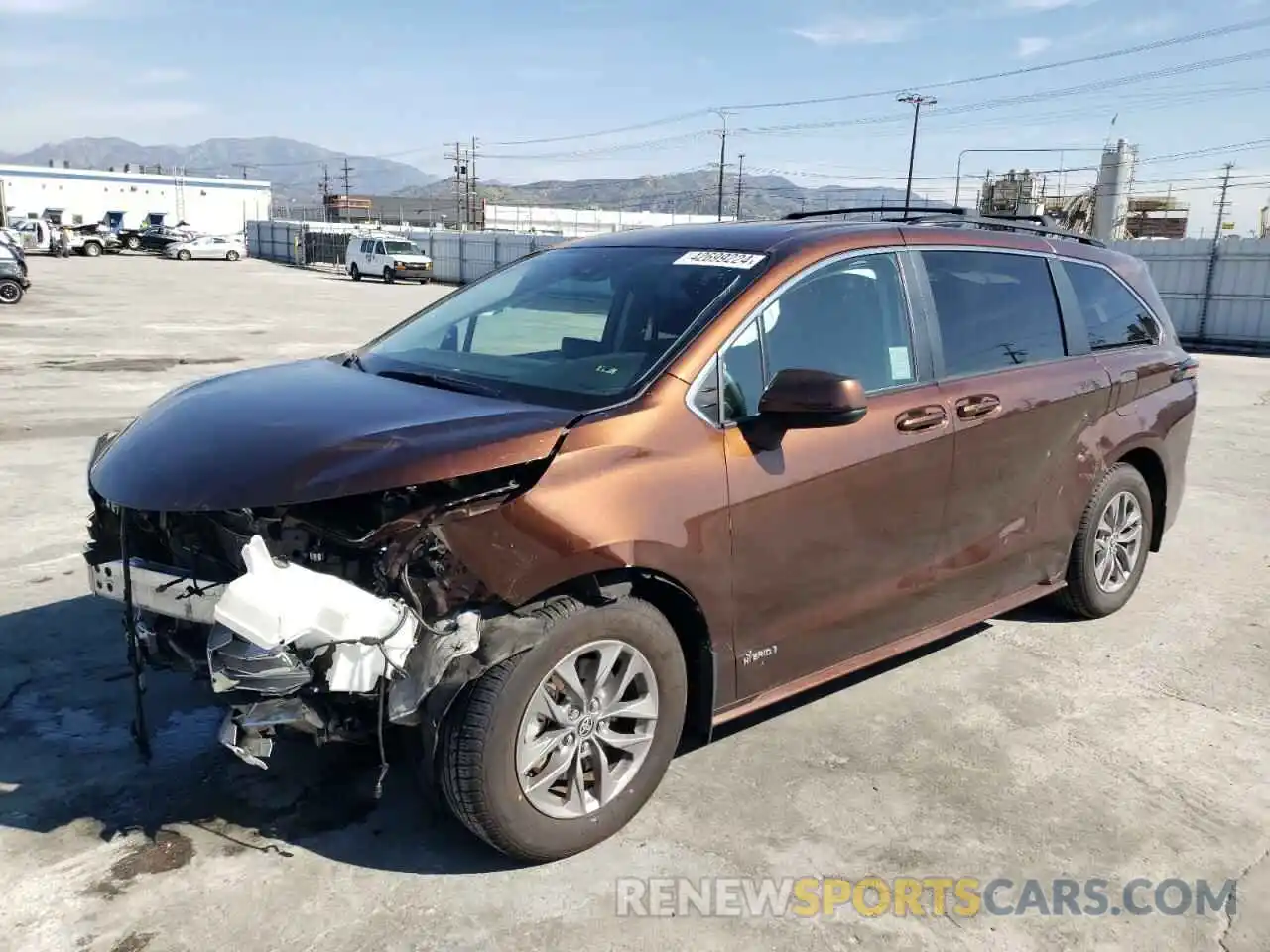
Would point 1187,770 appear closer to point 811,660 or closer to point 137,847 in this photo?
point 811,660

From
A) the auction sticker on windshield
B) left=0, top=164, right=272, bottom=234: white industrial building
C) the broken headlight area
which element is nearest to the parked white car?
left=0, top=164, right=272, bottom=234: white industrial building

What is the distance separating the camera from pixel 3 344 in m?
16.1

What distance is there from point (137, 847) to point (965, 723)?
9.86 feet

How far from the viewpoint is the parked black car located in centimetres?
2247

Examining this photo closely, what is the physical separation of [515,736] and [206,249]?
56.9 meters

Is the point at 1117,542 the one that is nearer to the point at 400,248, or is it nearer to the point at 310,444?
the point at 310,444

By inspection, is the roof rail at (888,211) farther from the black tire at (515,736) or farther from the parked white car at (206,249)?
the parked white car at (206,249)

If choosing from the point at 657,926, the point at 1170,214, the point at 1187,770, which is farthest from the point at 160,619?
the point at 1170,214

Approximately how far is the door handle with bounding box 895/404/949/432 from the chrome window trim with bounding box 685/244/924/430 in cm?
10

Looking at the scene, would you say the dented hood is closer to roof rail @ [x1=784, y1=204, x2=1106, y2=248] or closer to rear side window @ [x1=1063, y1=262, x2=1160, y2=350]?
roof rail @ [x1=784, y1=204, x2=1106, y2=248]

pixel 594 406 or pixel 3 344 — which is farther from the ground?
pixel 594 406

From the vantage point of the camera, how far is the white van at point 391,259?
41.2 m

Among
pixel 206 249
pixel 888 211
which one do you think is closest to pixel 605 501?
pixel 888 211

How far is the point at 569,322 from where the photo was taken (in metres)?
3.96
